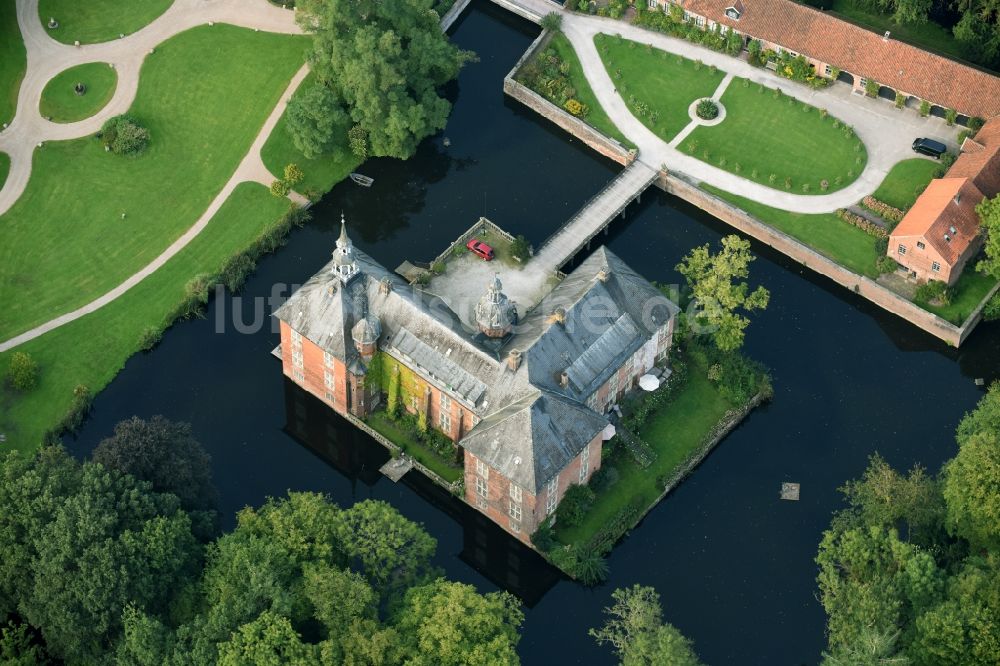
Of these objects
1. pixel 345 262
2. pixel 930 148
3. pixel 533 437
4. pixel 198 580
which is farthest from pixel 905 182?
pixel 198 580

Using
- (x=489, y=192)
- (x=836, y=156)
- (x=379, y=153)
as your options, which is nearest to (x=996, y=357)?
(x=836, y=156)

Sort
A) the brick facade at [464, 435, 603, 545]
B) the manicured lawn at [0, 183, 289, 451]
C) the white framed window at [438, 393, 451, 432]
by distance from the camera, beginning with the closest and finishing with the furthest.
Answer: the brick facade at [464, 435, 603, 545] < the white framed window at [438, 393, 451, 432] < the manicured lawn at [0, 183, 289, 451]

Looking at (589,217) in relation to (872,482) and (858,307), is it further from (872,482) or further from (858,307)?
(872,482)

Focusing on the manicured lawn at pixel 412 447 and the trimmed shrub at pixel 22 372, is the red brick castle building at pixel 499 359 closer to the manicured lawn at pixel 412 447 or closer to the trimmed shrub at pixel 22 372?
the manicured lawn at pixel 412 447

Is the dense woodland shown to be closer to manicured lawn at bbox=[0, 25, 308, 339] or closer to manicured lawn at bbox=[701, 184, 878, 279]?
manicured lawn at bbox=[0, 25, 308, 339]

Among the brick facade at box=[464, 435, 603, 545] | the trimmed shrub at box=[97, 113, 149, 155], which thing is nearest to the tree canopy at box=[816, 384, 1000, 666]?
the brick facade at box=[464, 435, 603, 545]

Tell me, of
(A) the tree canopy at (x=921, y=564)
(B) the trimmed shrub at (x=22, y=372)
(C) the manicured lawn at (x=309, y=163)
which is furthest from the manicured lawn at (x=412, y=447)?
(A) the tree canopy at (x=921, y=564)

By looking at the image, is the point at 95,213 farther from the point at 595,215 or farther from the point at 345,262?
the point at 595,215
